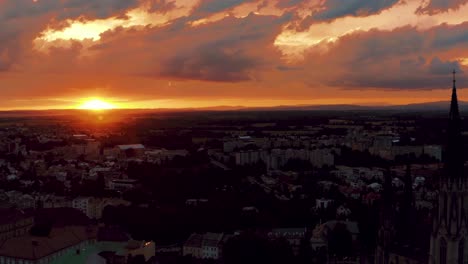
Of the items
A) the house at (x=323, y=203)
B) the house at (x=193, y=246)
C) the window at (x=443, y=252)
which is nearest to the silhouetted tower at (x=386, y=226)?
the window at (x=443, y=252)

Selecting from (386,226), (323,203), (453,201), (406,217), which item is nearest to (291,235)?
(323,203)

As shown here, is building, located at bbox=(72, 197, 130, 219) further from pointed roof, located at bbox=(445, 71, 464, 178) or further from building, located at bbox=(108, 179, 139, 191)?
pointed roof, located at bbox=(445, 71, 464, 178)

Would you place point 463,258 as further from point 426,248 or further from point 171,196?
point 171,196

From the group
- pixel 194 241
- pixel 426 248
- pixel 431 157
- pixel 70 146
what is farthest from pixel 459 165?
pixel 70 146

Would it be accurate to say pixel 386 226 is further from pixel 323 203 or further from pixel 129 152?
pixel 129 152

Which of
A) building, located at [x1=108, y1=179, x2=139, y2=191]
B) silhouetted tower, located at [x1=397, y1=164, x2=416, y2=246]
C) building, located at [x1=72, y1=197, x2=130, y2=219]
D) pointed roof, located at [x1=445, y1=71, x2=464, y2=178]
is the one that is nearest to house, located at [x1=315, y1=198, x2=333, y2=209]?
building, located at [x1=72, y1=197, x2=130, y2=219]
